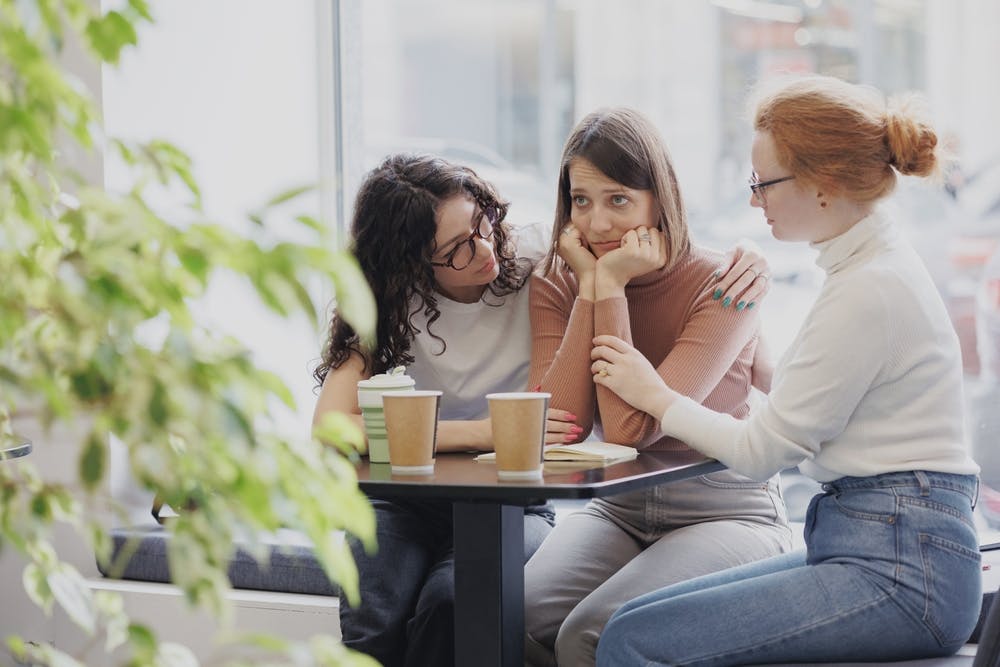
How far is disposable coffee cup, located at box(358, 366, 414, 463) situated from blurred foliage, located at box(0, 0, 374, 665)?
0.92 m

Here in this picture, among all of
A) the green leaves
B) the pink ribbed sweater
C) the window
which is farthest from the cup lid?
the window

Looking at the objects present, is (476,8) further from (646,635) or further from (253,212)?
(253,212)

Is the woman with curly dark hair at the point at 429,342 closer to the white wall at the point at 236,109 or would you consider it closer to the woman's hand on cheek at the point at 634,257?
the woman's hand on cheek at the point at 634,257

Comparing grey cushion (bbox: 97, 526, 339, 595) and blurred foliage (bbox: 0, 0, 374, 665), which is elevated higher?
blurred foliage (bbox: 0, 0, 374, 665)

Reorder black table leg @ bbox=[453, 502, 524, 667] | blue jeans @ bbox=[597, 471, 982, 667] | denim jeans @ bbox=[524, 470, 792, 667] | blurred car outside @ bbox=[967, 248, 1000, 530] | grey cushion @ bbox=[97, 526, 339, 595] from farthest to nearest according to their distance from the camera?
1. blurred car outside @ bbox=[967, 248, 1000, 530]
2. grey cushion @ bbox=[97, 526, 339, 595]
3. denim jeans @ bbox=[524, 470, 792, 667]
4. black table leg @ bbox=[453, 502, 524, 667]
5. blue jeans @ bbox=[597, 471, 982, 667]

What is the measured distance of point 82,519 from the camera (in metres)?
0.87

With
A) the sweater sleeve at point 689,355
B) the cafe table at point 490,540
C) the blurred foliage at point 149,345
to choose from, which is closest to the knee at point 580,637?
the cafe table at point 490,540

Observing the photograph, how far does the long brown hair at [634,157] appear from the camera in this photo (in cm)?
198

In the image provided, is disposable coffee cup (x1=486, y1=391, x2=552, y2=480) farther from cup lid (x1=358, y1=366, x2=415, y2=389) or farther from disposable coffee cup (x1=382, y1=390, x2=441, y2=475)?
cup lid (x1=358, y1=366, x2=415, y2=389)

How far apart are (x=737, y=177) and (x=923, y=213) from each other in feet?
1.82

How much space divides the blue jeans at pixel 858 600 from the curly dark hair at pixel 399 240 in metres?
0.72

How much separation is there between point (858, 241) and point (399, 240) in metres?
0.80

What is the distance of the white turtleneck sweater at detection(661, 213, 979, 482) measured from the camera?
1562 millimetres

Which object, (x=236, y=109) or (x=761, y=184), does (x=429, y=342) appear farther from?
(x=236, y=109)
